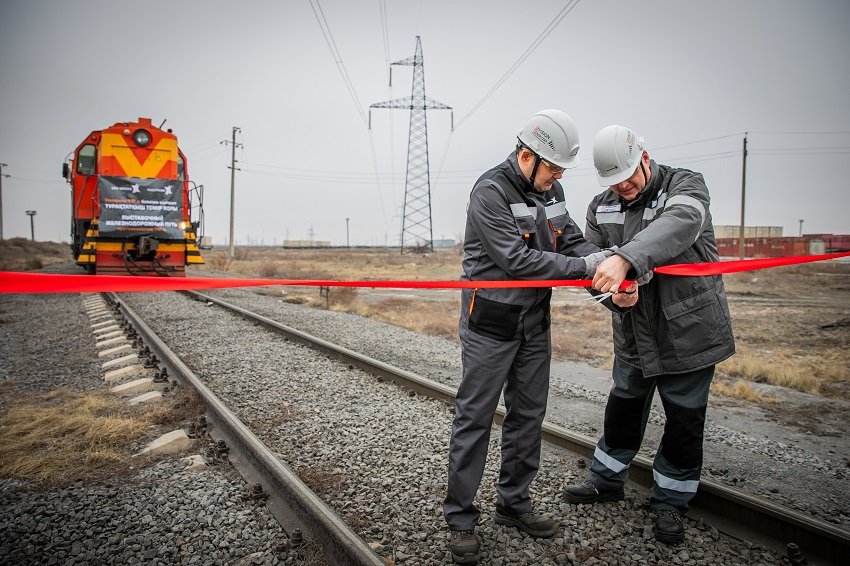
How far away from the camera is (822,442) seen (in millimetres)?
4328

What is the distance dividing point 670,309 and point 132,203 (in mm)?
12432

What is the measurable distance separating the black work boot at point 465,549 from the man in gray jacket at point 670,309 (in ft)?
3.32

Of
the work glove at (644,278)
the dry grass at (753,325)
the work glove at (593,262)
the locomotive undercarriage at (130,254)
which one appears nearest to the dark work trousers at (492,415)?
the work glove at (593,262)

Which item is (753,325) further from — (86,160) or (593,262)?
(86,160)

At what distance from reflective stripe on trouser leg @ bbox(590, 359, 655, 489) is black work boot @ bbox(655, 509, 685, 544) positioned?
35cm

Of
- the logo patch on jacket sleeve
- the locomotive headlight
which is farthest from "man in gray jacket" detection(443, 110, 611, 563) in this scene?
the locomotive headlight

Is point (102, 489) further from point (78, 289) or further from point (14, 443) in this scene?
point (78, 289)

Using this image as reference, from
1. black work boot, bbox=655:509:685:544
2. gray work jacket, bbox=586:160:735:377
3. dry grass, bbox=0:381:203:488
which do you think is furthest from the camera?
dry grass, bbox=0:381:203:488

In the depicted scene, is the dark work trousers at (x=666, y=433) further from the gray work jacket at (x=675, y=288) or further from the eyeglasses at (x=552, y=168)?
the eyeglasses at (x=552, y=168)

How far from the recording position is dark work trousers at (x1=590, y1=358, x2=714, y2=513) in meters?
2.78

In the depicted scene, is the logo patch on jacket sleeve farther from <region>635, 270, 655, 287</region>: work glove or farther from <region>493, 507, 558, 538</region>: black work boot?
<region>493, 507, 558, 538</region>: black work boot

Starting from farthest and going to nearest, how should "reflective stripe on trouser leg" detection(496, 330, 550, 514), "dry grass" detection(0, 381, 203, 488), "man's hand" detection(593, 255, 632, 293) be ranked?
"dry grass" detection(0, 381, 203, 488) < "reflective stripe on trouser leg" detection(496, 330, 550, 514) < "man's hand" detection(593, 255, 632, 293)

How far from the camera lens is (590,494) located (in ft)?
10.1

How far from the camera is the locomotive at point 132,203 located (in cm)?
1176
